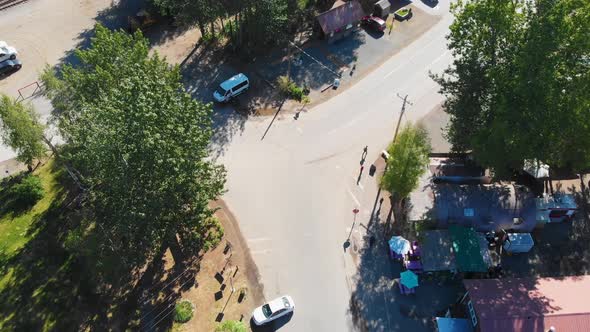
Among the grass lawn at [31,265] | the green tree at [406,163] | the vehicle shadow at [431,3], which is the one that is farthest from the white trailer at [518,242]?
the grass lawn at [31,265]

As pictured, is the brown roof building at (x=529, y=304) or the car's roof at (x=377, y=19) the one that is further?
the car's roof at (x=377, y=19)

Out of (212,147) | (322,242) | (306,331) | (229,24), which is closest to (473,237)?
(322,242)

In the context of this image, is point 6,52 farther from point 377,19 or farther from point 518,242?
point 518,242

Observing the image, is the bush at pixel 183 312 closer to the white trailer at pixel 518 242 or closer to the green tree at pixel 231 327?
the green tree at pixel 231 327

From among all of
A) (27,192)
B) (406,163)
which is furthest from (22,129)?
(406,163)

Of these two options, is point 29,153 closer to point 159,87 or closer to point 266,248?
point 159,87

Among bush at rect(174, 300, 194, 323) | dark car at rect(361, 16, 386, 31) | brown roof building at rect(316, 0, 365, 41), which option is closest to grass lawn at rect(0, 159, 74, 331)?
bush at rect(174, 300, 194, 323)
